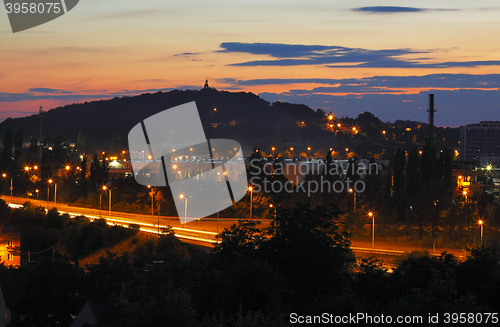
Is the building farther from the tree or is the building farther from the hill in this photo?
the tree

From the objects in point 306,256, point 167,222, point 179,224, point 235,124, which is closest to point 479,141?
point 235,124

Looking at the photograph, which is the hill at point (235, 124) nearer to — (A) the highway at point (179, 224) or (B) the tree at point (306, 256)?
(A) the highway at point (179, 224)

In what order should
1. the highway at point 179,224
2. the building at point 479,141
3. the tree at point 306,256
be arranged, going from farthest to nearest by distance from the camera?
the building at point 479,141 < the highway at point 179,224 < the tree at point 306,256

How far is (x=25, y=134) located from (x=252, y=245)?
98188 millimetres

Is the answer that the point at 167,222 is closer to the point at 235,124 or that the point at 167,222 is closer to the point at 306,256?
the point at 306,256

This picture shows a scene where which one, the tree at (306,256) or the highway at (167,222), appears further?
the highway at (167,222)

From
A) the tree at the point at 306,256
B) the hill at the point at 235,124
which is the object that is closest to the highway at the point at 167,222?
the tree at the point at 306,256

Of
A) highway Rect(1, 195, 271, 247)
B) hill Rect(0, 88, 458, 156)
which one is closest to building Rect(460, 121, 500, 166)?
hill Rect(0, 88, 458, 156)

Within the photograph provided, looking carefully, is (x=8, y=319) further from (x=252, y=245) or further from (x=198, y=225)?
(x=198, y=225)

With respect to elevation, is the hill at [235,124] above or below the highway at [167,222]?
above

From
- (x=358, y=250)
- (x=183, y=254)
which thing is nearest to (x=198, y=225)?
(x=183, y=254)

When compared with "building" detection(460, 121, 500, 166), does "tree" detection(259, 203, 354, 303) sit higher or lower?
lower

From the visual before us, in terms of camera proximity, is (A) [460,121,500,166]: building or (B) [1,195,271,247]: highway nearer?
(B) [1,195,271,247]: highway

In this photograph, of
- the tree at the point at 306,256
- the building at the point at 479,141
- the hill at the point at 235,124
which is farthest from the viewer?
the building at the point at 479,141
